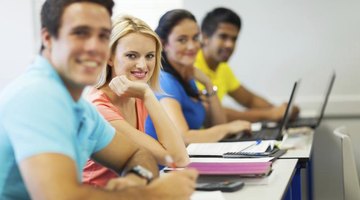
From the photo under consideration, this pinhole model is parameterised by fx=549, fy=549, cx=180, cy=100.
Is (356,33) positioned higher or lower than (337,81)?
higher

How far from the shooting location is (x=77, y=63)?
1.15m

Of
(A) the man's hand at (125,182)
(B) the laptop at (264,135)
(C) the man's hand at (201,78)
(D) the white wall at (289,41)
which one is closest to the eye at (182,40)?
(C) the man's hand at (201,78)

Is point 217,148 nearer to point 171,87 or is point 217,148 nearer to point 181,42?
point 171,87

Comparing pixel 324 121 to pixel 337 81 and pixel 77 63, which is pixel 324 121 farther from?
pixel 77 63

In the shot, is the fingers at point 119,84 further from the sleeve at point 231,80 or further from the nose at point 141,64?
the sleeve at point 231,80

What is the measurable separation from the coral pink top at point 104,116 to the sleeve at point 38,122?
416 millimetres

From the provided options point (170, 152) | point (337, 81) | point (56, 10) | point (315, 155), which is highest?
point (56, 10)

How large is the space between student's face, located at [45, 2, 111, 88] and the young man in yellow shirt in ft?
6.47

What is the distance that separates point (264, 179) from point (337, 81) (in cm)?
221

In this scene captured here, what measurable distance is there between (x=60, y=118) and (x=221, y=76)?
2505mm

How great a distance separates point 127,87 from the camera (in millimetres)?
1749

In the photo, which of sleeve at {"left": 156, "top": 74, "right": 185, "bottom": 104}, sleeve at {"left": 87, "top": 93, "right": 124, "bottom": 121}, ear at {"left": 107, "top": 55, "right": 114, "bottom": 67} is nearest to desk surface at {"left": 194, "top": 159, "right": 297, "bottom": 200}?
sleeve at {"left": 87, "top": 93, "right": 124, "bottom": 121}

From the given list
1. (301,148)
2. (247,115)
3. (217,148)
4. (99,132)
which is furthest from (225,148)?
(247,115)

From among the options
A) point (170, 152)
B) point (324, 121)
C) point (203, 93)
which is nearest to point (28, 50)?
point (203, 93)
